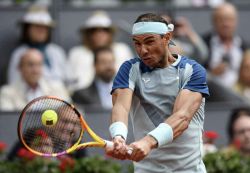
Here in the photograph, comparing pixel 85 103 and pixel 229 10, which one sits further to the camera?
pixel 229 10

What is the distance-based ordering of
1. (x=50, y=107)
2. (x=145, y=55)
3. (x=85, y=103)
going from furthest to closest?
(x=85, y=103), (x=50, y=107), (x=145, y=55)

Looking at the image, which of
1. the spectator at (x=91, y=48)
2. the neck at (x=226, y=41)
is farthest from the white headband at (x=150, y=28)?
the neck at (x=226, y=41)

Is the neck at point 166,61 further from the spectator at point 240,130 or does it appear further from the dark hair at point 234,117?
the dark hair at point 234,117

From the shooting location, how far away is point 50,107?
7.18 m

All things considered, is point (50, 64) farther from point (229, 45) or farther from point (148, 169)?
point (148, 169)

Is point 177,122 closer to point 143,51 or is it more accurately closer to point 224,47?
point 143,51

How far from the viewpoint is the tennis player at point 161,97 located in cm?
674

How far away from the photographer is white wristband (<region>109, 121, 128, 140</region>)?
258 inches

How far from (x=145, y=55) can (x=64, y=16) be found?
643 cm

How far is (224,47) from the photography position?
A: 12836mm

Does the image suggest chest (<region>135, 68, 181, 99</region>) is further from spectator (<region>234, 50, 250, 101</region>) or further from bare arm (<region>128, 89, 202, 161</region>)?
spectator (<region>234, 50, 250, 101</region>)

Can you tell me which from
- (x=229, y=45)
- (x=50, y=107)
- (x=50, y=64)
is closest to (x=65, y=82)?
(x=50, y=64)

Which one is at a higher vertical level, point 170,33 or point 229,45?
point 170,33

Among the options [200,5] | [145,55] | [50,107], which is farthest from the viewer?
[200,5]
